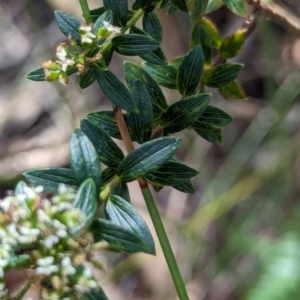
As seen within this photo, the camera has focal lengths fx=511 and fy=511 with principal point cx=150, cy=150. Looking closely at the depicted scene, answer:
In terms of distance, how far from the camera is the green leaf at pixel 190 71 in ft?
1.98

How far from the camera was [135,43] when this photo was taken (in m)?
0.52

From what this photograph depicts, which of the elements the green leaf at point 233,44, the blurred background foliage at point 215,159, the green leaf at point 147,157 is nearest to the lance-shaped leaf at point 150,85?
the green leaf at point 147,157

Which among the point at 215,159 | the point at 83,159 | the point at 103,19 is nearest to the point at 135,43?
the point at 103,19

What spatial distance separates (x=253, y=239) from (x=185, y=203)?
396mm

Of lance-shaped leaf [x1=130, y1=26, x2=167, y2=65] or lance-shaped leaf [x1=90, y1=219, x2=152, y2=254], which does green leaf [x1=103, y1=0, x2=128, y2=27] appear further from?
lance-shaped leaf [x1=90, y1=219, x2=152, y2=254]

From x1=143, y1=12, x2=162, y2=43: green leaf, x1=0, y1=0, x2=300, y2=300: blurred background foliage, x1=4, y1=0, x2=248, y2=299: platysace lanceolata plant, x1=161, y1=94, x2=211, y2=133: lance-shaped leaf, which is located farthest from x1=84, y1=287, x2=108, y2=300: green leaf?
x1=0, y1=0, x2=300, y2=300: blurred background foliage

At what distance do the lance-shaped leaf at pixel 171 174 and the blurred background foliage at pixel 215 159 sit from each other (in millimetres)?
1179

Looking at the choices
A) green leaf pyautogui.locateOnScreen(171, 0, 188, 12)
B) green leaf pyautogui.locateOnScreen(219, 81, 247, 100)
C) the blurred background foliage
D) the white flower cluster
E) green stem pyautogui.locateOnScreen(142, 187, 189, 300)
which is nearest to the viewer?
the white flower cluster

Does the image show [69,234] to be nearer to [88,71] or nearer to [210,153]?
[88,71]

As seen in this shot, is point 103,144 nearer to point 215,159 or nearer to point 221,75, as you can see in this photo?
point 221,75

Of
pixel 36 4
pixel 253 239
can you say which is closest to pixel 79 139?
pixel 253 239

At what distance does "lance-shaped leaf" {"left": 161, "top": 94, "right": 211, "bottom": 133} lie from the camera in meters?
0.55

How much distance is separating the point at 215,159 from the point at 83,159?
1681 millimetres

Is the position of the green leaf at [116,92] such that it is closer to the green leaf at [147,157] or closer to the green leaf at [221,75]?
the green leaf at [147,157]
